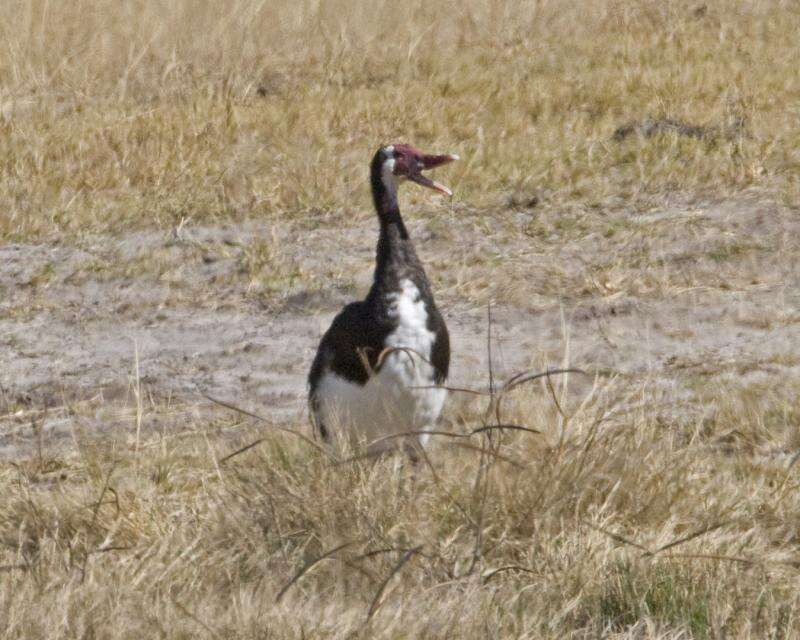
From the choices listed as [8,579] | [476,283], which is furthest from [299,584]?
[476,283]

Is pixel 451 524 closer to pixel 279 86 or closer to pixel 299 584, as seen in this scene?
pixel 299 584

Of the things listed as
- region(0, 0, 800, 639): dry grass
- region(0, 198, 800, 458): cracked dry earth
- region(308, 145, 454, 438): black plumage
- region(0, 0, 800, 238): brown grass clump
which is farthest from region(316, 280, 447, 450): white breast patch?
region(0, 0, 800, 238): brown grass clump

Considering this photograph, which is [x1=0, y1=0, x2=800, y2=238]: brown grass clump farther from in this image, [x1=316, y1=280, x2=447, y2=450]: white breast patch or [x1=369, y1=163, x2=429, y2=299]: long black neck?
[x1=316, y1=280, x2=447, y2=450]: white breast patch

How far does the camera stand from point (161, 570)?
4207 mm

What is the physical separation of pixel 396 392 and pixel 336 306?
6.93 ft

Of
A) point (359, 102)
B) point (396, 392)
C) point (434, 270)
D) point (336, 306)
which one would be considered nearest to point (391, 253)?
point (396, 392)

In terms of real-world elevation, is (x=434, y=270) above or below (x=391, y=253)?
below

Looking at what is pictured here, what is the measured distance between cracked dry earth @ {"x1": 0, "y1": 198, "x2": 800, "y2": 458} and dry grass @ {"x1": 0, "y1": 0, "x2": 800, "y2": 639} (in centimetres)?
3

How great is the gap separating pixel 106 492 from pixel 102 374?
1933 mm

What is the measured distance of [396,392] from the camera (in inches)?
200

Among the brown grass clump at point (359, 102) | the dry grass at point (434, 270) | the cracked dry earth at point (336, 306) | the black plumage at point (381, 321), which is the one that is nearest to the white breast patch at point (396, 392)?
the black plumage at point (381, 321)

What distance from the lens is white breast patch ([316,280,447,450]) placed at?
507 cm

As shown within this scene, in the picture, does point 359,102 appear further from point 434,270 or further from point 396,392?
point 396,392

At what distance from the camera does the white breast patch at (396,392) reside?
5074mm
